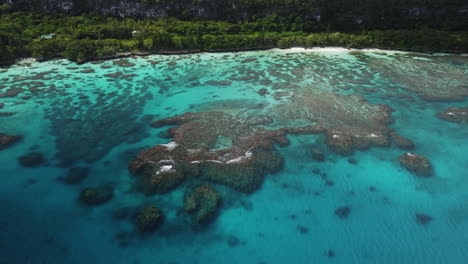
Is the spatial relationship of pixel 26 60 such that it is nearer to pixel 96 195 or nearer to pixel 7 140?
pixel 7 140

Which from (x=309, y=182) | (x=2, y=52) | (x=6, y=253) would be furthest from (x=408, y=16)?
(x=2, y=52)

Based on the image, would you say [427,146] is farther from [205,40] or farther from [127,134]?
[205,40]

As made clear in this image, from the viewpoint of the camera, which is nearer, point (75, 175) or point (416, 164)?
point (75, 175)

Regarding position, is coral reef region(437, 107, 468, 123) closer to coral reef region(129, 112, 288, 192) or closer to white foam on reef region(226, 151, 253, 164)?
coral reef region(129, 112, 288, 192)

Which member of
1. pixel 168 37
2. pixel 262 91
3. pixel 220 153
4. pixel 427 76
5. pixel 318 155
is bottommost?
pixel 318 155

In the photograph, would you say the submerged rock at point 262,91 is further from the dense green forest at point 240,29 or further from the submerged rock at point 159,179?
the dense green forest at point 240,29

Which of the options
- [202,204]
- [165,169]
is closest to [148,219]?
[202,204]

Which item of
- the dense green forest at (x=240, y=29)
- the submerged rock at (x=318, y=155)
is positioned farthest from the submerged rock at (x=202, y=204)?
the dense green forest at (x=240, y=29)

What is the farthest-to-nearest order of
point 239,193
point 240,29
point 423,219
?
point 240,29, point 239,193, point 423,219
